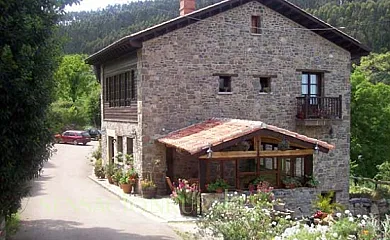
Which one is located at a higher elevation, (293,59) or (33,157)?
(293,59)

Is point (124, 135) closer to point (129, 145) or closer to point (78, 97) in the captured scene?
point (129, 145)

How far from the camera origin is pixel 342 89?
22.1m

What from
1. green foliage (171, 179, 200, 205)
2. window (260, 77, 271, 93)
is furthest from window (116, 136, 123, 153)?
green foliage (171, 179, 200, 205)

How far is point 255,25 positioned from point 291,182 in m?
7.13

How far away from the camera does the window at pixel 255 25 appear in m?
20.5

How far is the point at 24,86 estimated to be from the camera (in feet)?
28.0

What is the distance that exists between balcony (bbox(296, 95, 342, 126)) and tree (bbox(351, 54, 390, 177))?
1565 centimetres

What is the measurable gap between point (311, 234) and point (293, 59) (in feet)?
47.5

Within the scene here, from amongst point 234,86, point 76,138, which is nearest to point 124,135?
point 234,86

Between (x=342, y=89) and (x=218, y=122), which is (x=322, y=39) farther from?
(x=218, y=122)

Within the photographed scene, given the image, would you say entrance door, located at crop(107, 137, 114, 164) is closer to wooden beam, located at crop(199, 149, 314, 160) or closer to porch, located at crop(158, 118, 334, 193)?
porch, located at crop(158, 118, 334, 193)

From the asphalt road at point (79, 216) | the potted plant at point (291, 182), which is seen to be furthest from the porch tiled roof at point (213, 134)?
the asphalt road at point (79, 216)

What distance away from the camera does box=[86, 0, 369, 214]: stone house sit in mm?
18781

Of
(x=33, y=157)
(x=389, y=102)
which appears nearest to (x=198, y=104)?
(x=33, y=157)
